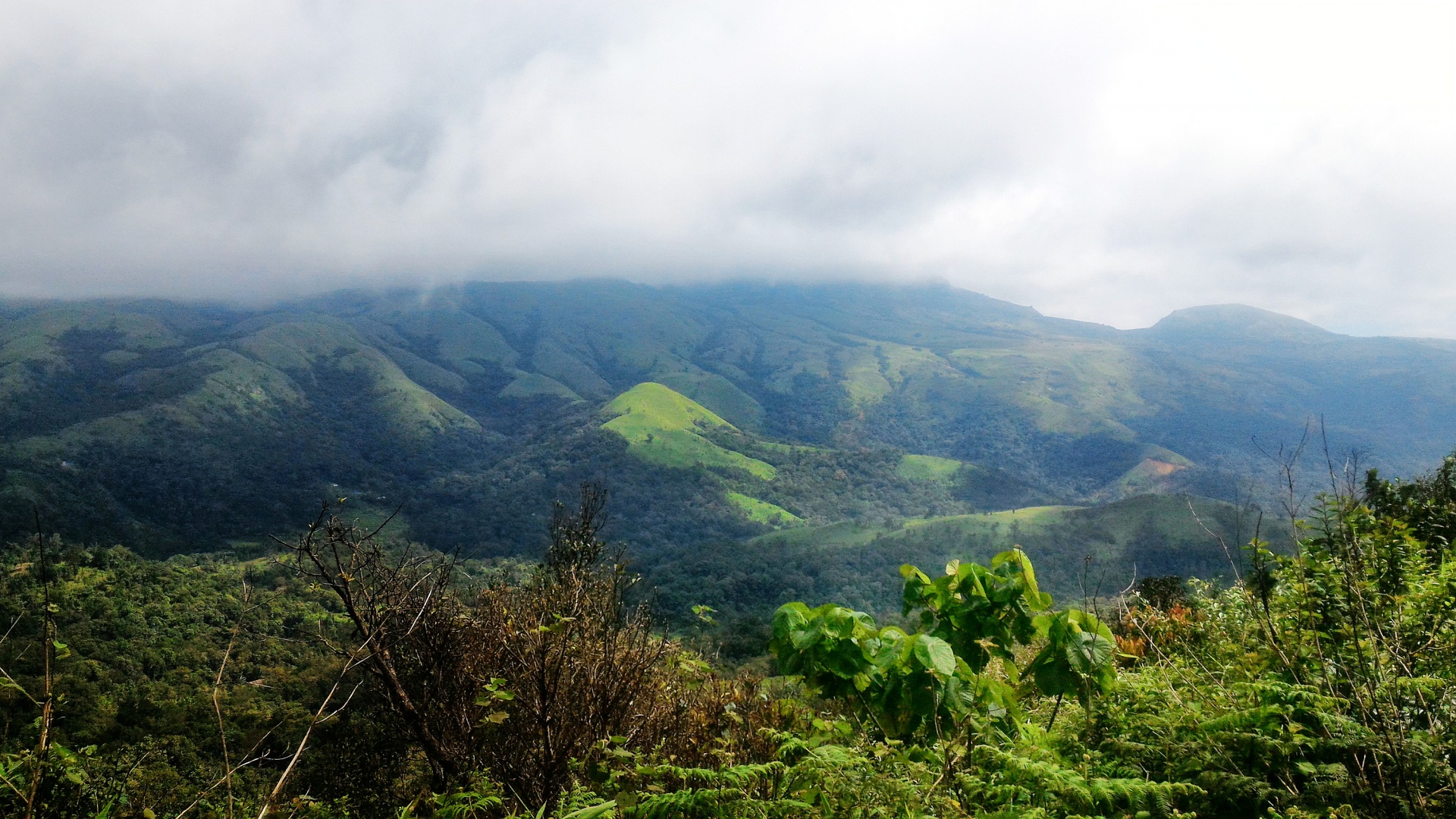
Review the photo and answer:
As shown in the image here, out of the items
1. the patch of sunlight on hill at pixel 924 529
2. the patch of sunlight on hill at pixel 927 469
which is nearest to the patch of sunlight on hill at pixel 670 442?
the patch of sunlight on hill at pixel 927 469

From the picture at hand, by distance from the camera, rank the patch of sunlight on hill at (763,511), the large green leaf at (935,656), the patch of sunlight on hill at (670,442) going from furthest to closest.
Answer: the patch of sunlight on hill at (670,442)
the patch of sunlight on hill at (763,511)
the large green leaf at (935,656)

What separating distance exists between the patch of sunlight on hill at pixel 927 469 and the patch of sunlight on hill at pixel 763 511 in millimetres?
37950

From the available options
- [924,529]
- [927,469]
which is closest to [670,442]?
[927,469]

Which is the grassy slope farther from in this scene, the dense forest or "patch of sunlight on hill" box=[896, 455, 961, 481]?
the dense forest

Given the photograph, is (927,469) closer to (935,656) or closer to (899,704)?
(899,704)

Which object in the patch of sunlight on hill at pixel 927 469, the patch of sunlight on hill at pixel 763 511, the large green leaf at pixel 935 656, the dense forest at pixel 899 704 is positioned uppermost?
the large green leaf at pixel 935 656

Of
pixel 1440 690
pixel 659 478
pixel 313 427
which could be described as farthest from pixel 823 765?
pixel 313 427

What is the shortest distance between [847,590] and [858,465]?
8628 centimetres

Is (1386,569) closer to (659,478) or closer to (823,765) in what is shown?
(823,765)

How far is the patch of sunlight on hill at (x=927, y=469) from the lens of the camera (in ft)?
555

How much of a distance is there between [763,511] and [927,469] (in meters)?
51.1

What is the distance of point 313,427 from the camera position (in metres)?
197

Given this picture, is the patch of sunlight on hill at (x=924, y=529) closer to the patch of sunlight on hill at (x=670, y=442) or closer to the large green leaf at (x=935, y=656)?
the patch of sunlight on hill at (x=670, y=442)

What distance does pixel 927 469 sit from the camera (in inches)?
6791
